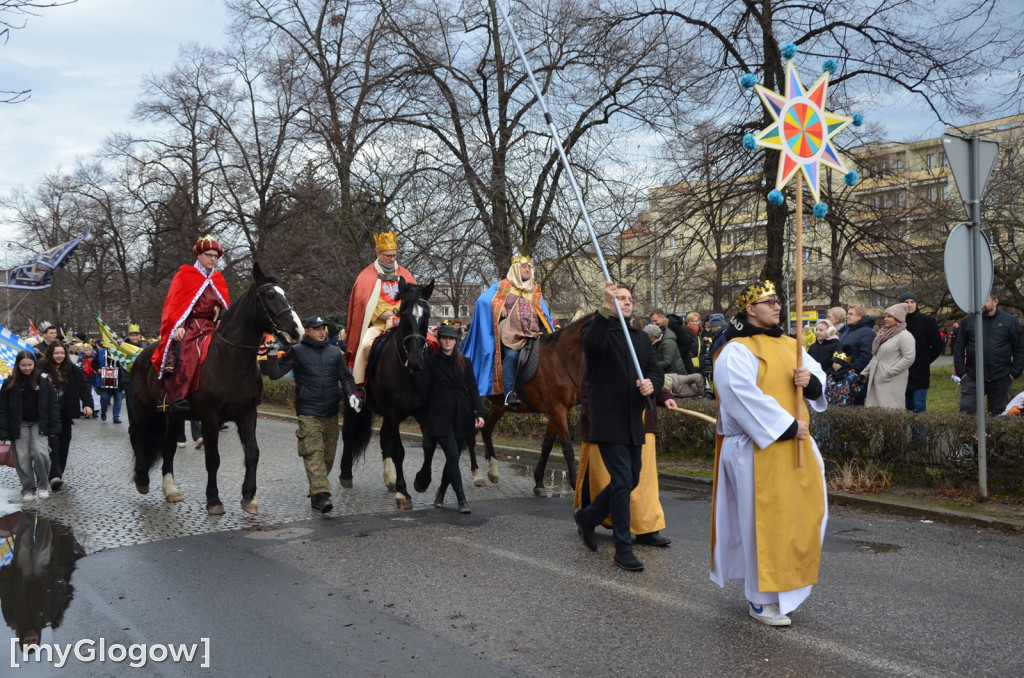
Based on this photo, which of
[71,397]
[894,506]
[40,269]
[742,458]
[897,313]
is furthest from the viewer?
[40,269]

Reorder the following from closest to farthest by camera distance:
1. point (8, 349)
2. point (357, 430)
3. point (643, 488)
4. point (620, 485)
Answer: point (620, 485) → point (643, 488) → point (357, 430) → point (8, 349)

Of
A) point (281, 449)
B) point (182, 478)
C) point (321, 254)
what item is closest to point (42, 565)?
point (182, 478)

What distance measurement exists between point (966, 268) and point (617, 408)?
4.23 m

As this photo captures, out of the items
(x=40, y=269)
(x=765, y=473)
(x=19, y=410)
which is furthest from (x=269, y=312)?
(x=40, y=269)

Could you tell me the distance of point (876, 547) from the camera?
288 inches

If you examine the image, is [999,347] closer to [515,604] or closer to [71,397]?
[515,604]

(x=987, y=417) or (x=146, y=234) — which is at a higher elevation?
(x=146, y=234)

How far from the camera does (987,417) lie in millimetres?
9078

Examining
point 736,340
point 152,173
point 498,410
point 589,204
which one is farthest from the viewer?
point 152,173

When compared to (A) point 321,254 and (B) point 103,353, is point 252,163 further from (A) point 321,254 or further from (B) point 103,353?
(B) point 103,353

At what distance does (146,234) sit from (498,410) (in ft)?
114

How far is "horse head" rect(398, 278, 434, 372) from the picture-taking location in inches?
355

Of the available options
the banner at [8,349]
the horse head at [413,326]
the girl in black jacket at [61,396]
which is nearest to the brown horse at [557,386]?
the horse head at [413,326]

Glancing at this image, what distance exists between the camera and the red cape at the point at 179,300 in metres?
9.42
